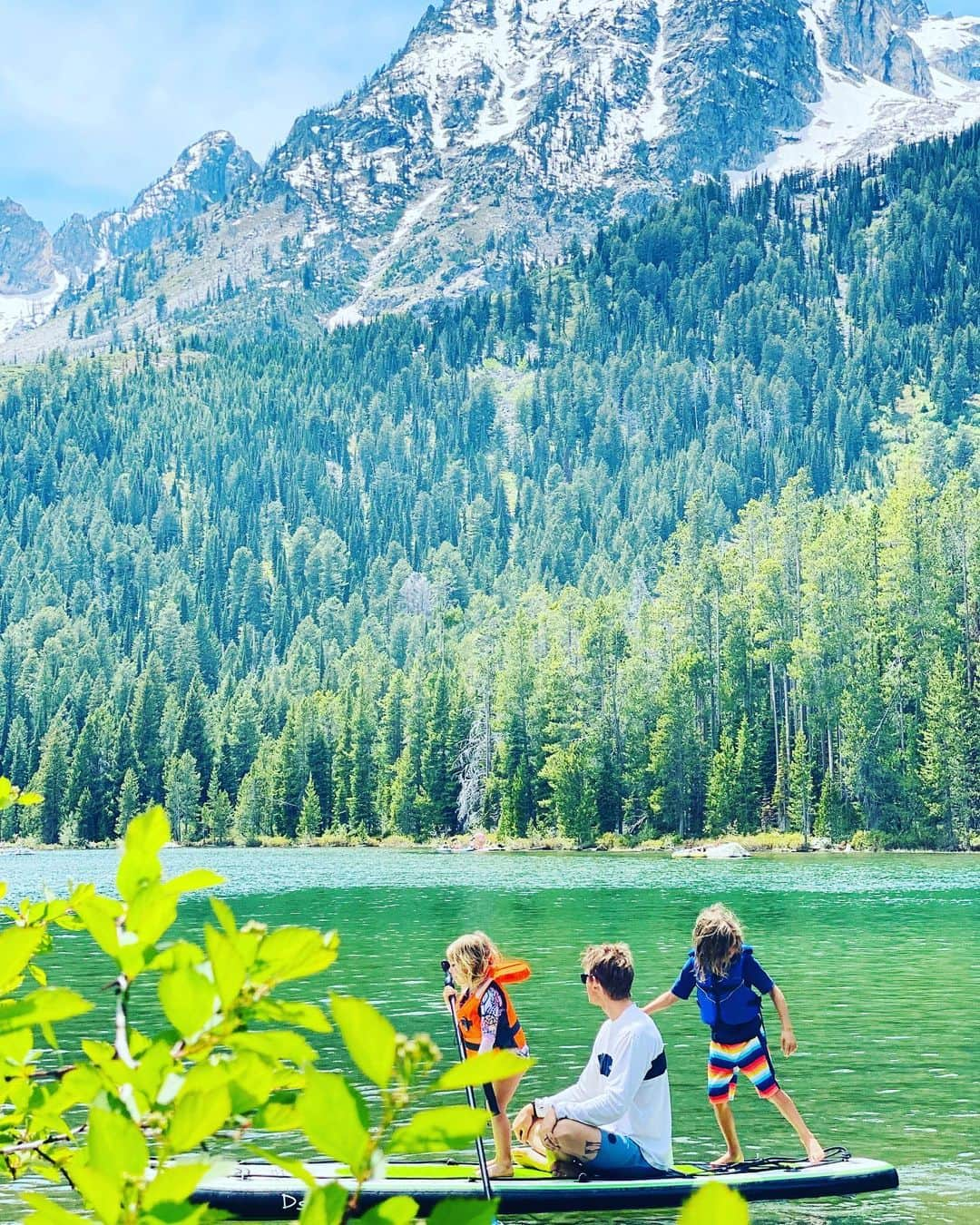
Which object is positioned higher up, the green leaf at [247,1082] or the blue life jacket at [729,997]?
the green leaf at [247,1082]

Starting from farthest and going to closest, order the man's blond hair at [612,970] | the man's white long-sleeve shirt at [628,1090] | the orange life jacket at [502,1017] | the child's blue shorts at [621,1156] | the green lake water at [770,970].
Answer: the green lake water at [770,970]
the child's blue shorts at [621,1156]
the orange life jacket at [502,1017]
the man's white long-sleeve shirt at [628,1090]
the man's blond hair at [612,970]

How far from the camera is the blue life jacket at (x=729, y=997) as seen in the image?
387 inches

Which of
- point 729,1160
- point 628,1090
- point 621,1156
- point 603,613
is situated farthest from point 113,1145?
point 603,613

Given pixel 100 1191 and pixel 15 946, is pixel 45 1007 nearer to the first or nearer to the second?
pixel 15 946

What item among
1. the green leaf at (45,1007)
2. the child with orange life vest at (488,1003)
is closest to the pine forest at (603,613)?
the child with orange life vest at (488,1003)

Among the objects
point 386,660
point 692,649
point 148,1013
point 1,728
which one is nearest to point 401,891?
point 148,1013

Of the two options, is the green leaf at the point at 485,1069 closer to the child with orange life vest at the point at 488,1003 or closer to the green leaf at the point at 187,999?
the green leaf at the point at 187,999

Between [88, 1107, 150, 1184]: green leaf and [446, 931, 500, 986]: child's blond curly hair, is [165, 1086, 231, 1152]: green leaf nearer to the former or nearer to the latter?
[88, 1107, 150, 1184]: green leaf

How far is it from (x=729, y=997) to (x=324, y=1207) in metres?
9.13

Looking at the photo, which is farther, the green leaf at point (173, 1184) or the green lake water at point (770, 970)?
the green lake water at point (770, 970)

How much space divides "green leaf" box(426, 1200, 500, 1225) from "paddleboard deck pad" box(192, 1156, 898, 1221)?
820 centimetres

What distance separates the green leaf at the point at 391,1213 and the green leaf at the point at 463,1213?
0.02m

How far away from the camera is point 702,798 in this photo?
8006 centimetres

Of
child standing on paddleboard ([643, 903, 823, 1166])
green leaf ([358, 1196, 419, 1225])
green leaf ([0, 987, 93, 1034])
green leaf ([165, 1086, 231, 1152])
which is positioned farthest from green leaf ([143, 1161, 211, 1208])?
child standing on paddleboard ([643, 903, 823, 1166])
